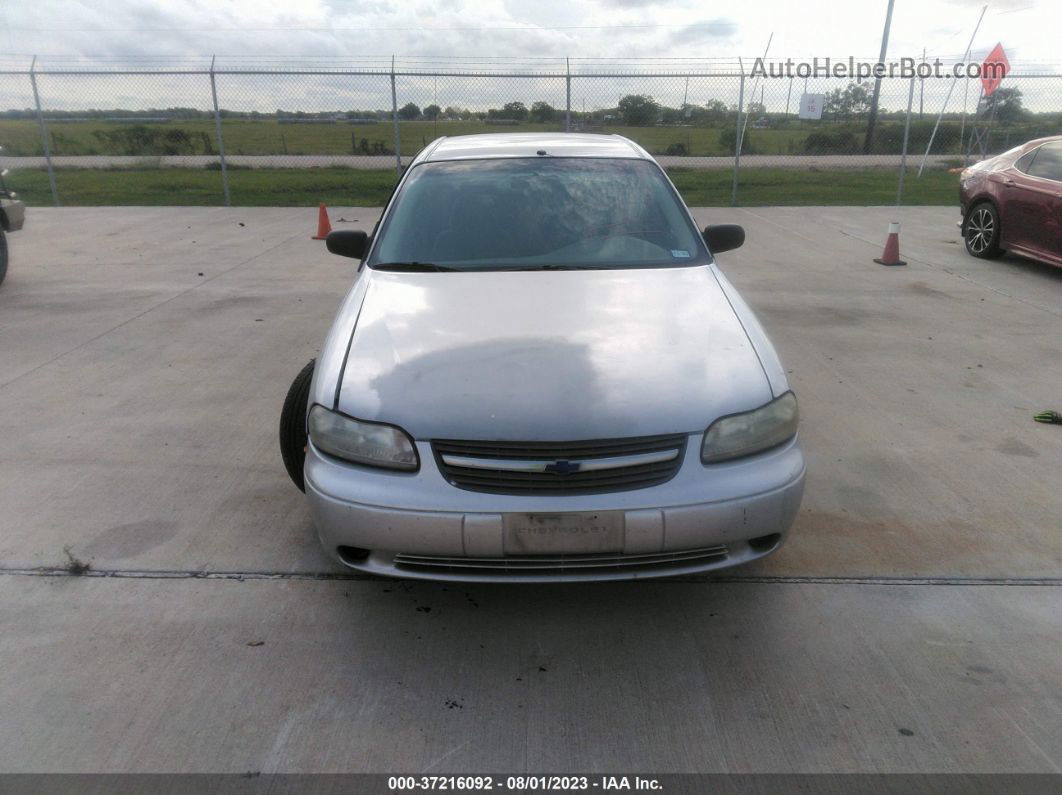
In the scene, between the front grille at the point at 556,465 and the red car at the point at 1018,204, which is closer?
the front grille at the point at 556,465

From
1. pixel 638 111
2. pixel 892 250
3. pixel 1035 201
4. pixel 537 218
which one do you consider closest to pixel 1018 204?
pixel 1035 201

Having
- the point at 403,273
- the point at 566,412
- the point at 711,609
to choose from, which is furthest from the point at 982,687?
the point at 403,273

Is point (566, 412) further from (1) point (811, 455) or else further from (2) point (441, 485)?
(1) point (811, 455)

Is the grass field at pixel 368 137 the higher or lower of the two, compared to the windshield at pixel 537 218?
lower

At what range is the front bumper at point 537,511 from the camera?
2609 mm

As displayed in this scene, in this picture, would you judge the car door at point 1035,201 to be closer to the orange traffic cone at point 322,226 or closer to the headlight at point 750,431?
the headlight at point 750,431

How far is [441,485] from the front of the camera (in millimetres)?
2654

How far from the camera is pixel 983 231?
9516 millimetres

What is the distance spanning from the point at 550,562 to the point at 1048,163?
28.0ft

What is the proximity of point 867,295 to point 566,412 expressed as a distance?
241 inches

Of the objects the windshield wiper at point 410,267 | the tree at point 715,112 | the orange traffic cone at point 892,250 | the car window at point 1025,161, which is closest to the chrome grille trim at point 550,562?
the windshield wiper at point 410,267

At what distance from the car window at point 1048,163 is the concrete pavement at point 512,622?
4.29 meters

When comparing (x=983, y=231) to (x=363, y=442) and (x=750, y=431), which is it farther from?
(x=363, y=442)

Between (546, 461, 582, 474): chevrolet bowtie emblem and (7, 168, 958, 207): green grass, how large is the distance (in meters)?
12.7
